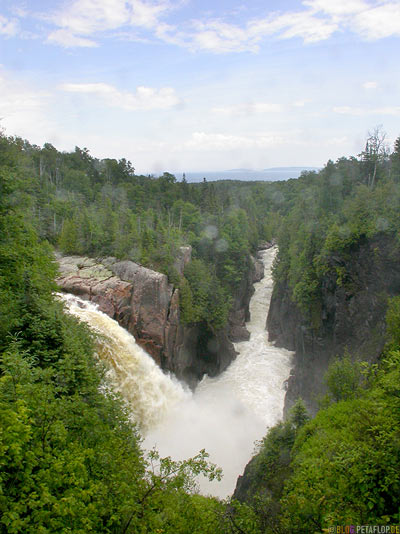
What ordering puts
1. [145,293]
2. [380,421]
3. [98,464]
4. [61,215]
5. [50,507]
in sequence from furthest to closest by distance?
[61,215] → [145,293] → [380,421] → [98,464] → [50,507]

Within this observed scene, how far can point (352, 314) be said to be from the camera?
2550 cm

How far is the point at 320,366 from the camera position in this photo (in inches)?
1088

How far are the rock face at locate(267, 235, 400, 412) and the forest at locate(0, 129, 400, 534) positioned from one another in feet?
2.10

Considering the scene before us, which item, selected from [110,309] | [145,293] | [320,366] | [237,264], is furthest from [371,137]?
[110,309]

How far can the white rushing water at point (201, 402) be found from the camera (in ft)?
66.0

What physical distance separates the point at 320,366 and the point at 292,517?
21210 mm

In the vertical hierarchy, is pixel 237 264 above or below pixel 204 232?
below

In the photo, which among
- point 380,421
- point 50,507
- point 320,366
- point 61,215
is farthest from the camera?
point 61,215

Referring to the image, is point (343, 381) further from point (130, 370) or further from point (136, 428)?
point (130, 370)

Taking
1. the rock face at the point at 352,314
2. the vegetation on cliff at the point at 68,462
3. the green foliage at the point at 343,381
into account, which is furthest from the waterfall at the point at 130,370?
the green foliage at the point at 343,381

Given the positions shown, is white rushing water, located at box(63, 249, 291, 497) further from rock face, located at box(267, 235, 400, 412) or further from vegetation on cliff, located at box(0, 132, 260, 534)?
vegetation on cliff, located at box(0, 132, 260, 534)

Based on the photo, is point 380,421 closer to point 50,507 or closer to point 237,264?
point 50,507

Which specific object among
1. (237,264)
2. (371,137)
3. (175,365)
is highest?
(371,137)

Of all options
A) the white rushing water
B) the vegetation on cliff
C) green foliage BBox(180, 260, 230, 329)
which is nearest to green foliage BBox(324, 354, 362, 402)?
the white rushing water
